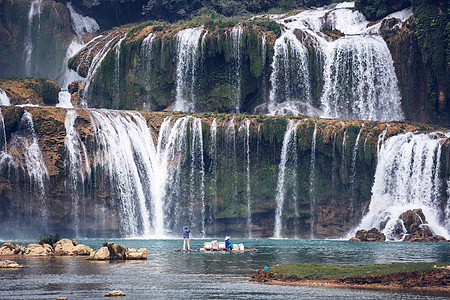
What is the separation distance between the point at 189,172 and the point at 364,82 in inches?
855

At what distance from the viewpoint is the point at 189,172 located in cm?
7175

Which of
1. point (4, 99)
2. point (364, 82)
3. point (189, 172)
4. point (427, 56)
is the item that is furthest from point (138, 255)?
point (427, 56)

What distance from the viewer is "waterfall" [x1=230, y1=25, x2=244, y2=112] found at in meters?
80.6

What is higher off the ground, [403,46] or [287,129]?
[403,46]

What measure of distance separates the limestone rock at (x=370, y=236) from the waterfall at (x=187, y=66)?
26.0 m

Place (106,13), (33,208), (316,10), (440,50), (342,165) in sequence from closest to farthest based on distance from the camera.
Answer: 1. (33,208)
2. (342,165)
3. (440,50)
4. (316,10)
5. (106,13)

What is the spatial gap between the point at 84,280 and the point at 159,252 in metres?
16.5

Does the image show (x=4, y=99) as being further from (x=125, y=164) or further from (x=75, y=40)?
(x=75, y=40)

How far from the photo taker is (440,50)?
78062 mm

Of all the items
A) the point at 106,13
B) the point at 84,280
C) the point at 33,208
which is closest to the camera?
the point at 84,280

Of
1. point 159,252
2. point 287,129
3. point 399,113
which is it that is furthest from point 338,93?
point 159,252

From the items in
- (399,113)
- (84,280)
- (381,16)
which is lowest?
(84,280)

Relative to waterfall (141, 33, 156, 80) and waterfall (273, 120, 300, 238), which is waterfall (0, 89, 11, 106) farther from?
waterfall (273, 120, 300, 238)

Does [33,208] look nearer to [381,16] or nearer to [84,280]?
[84,280]
